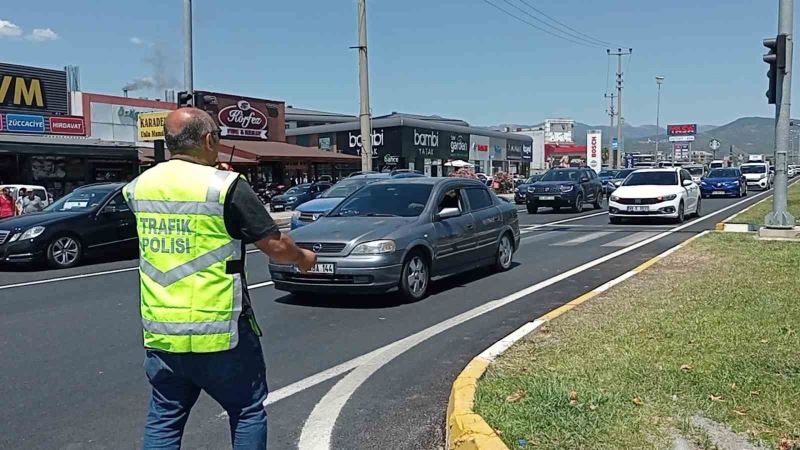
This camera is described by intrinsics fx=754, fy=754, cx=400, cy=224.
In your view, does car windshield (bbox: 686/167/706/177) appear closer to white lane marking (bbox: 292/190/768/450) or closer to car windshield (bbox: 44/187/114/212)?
white lane marking (bbox: 292/190/768/450)

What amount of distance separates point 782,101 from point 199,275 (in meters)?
12.9

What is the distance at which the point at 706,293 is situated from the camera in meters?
8.07

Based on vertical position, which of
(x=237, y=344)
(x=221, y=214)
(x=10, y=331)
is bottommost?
(x=10, y=331)

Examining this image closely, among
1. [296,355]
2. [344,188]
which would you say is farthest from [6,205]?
[296,355]

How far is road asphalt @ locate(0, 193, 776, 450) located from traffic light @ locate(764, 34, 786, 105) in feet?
14.7

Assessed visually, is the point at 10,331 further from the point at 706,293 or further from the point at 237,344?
the point at 706,293

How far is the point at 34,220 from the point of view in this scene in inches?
520

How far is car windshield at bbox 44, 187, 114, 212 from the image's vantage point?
1398 cm

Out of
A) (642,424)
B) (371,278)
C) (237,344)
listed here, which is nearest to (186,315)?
(237,344)

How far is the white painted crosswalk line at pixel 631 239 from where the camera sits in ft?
50.7

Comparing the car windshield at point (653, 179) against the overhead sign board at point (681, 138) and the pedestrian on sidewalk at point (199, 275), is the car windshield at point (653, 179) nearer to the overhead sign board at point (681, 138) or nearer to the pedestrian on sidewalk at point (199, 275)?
the pedestrian on sidewalk at point (199, 275)

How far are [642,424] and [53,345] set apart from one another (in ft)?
18.0

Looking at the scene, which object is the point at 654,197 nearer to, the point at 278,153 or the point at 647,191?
the point at 647,191

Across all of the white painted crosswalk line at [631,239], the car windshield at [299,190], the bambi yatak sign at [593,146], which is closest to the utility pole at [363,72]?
the car windshield at [299,190]
